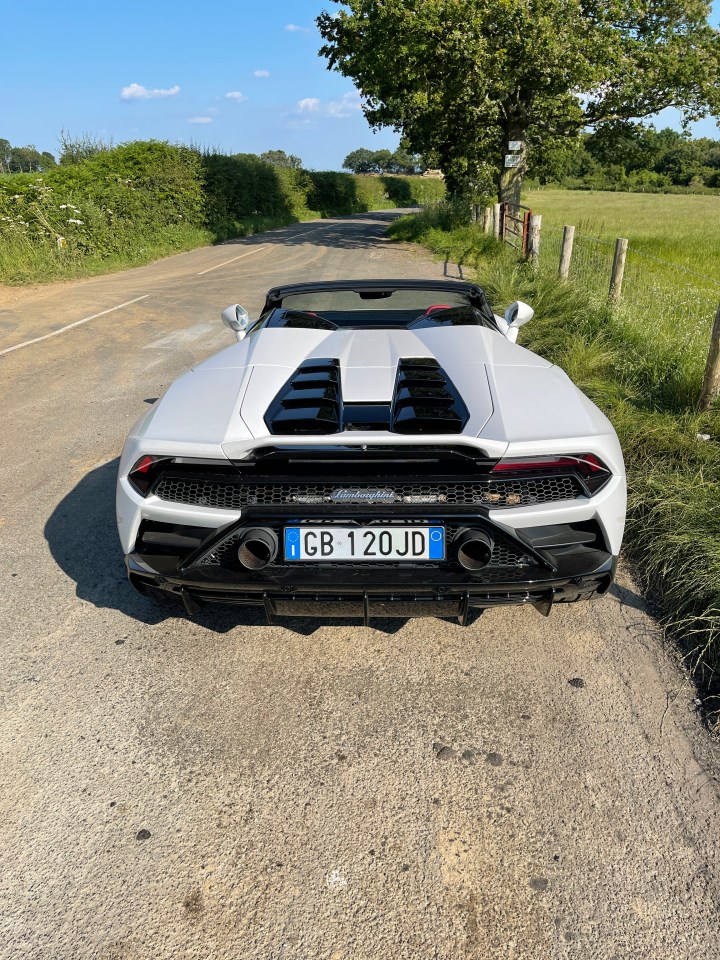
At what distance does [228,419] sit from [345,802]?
53.2 inches

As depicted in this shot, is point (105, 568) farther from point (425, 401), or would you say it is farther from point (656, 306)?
point (656, 306)

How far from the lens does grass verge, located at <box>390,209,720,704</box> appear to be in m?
2.90

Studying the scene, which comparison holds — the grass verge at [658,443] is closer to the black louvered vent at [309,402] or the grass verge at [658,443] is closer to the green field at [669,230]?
the black louvered vent at [309,402]

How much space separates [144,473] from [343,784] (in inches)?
50.1

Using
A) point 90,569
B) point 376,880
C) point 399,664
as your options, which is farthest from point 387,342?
point 376,880

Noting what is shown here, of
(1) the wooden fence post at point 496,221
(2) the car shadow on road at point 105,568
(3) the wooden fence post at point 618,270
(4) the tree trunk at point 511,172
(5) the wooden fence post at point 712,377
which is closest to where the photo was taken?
(2) the car shadow on road at point 105,568

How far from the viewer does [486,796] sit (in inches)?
80.0

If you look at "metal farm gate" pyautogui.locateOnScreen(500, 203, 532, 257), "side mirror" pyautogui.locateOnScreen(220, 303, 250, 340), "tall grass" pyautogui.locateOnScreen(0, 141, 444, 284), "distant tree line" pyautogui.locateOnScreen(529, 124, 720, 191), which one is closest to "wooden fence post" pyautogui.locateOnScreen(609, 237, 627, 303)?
"metal farm gate" pyautogui.locateOnScreen(500, 203, 532, 257)

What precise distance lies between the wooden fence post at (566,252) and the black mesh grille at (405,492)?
7.38 meters

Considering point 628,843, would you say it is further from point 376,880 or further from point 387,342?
point 387,342

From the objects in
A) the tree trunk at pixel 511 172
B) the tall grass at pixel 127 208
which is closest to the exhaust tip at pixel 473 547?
the tall grass at pixel 127 208

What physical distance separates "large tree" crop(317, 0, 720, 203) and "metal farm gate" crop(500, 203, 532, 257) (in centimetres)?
349

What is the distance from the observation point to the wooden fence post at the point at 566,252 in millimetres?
8883

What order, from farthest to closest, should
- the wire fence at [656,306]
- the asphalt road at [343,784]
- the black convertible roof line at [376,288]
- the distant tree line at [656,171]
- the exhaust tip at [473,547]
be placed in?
the distant tree line at [656,171], the wire fence at [656,306], the black convertible roof line at [376,288], the exhaust tip at [473,547], the asphalt road at [343,784]
